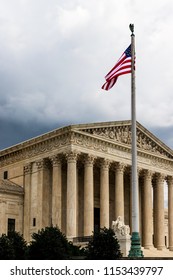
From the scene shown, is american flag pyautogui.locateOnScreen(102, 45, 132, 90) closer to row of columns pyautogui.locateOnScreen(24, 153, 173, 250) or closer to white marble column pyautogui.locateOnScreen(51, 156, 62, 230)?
row of columns pyautogui.locateOnScreen(24, 153, 173, 250)

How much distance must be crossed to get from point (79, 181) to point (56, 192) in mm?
6408

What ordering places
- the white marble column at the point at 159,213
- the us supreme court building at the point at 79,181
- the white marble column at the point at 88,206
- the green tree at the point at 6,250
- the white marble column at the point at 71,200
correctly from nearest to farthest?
the green tree at the point at 6,250, the white marble column at the point at 71,200, the white marble column at the point at 88,206, the us supreme court building at the point at 79,181, the white marble column at the point at 159,213

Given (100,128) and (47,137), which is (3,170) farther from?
(100,128)

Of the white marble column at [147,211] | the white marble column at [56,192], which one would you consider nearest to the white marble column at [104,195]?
the white marble column at [56,192]

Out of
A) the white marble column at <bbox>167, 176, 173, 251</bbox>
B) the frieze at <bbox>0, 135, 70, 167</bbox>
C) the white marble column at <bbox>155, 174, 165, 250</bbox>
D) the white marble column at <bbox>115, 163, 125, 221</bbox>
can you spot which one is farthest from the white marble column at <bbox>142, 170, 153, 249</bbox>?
the frieze at <bbox>0, 135, 70, 167</bbox>

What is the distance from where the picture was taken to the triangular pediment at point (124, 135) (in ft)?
198

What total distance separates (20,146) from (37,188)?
627cm

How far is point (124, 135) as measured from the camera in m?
64.4

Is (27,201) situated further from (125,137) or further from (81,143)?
(125,137)

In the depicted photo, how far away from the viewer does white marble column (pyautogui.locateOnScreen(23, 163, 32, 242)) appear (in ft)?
200

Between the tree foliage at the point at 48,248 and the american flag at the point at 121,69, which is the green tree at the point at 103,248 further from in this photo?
the american flag at the point at 121,69

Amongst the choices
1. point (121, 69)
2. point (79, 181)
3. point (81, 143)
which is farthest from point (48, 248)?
point (79, 181)

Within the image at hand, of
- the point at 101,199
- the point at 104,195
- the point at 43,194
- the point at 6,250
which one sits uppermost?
the point at 43,194
